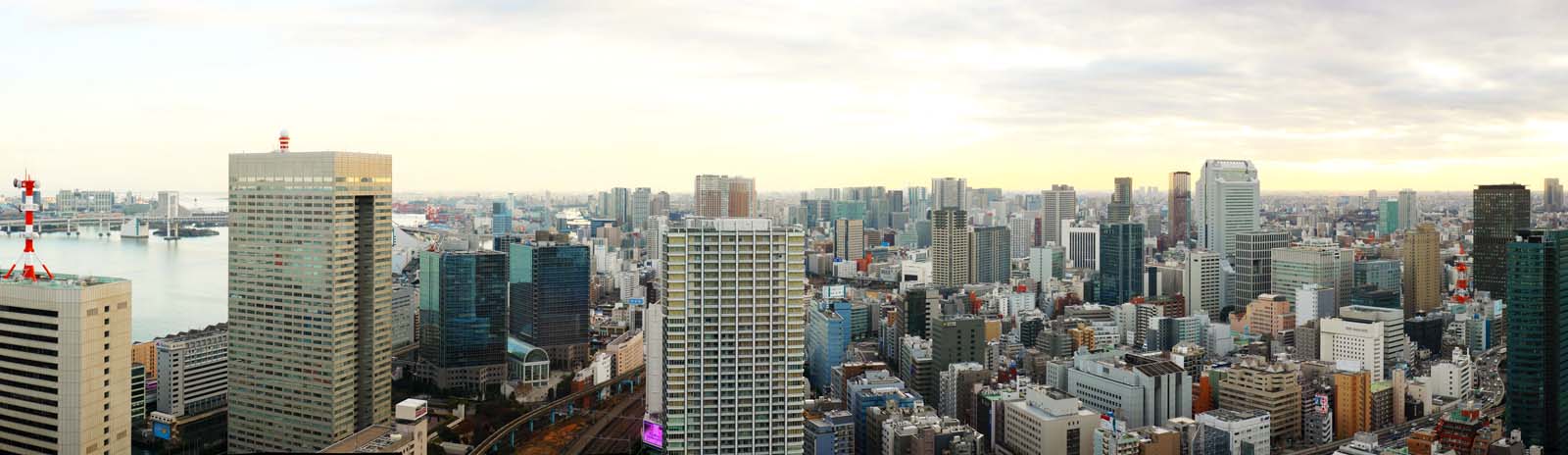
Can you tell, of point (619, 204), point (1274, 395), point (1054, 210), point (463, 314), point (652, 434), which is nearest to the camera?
point (652, 434)

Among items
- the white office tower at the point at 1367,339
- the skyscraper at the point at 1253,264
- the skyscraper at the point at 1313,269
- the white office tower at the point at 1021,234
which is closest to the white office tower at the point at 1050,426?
the white office tower at the point at 1367,339

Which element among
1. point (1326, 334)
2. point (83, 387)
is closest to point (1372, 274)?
point (1326, 334)

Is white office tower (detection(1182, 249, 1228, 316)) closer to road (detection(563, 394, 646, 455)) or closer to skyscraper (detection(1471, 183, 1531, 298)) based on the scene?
skyscraper (detection(1471, 183, 1531, 298))

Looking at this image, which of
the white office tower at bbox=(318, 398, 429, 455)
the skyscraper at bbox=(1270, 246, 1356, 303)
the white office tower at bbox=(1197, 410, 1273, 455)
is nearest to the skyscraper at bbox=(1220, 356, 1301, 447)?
the white office tower at bbox=(1197, 410, 1273, 455)

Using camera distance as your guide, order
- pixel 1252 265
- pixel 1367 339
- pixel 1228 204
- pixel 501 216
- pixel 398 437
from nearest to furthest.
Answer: pixel 398 437 < pixel 1367 339 < pixel 1252 265 < pixel 1228 204 < pixel 501 216

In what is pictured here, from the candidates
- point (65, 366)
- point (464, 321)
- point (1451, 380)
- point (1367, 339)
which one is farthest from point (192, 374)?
point (1451, 380)

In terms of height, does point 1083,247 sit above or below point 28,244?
below

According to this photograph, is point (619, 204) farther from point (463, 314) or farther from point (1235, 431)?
point (1235, 431)
